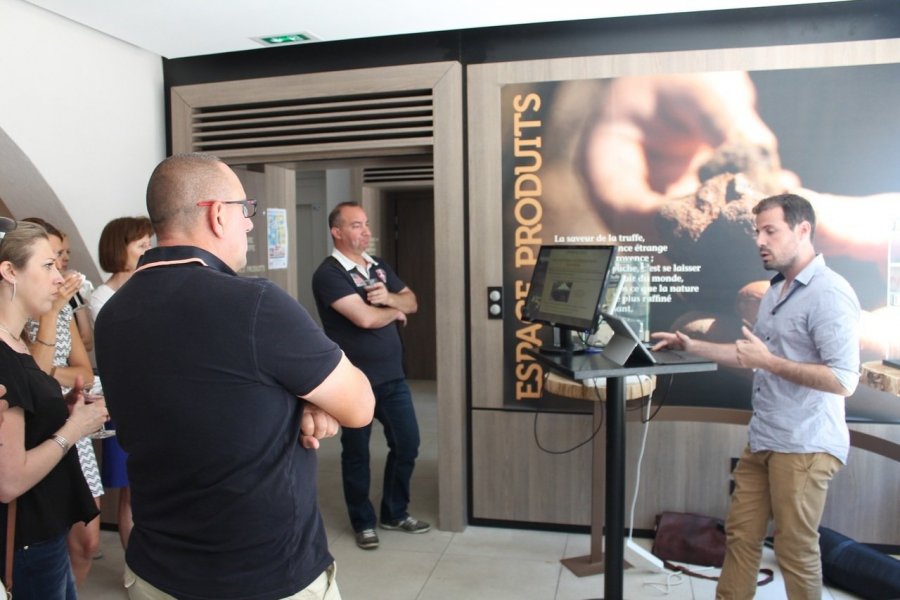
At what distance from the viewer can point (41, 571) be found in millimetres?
2002

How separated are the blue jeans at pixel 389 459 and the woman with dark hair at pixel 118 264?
3.39 feet

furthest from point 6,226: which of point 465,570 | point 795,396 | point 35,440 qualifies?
point 795,396

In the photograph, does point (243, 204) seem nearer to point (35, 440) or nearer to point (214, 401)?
point (214, 401)

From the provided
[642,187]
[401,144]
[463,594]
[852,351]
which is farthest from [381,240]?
[852,351]

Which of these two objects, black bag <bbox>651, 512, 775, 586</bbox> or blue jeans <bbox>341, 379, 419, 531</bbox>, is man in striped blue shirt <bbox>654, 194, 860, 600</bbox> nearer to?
black bag <bbox>651, 512, 775, 586</bbox>

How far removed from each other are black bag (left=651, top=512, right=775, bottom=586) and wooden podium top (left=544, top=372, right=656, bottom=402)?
2.89 feet

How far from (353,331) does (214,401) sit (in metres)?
2.32

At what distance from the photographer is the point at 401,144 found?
3891mm

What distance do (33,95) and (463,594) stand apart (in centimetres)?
305

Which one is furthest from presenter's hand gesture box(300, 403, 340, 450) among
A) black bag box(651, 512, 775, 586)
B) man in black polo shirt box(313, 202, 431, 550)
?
black bag box(651, 512, 775, 586)

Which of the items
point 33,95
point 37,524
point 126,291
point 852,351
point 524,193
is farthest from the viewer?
point 524,193

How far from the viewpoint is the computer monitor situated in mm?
2558

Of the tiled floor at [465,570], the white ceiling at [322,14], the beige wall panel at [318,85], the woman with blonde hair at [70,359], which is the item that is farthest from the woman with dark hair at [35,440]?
the beige wall panel at [318,85]

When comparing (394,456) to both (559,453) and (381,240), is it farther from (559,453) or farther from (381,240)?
(381,240)
